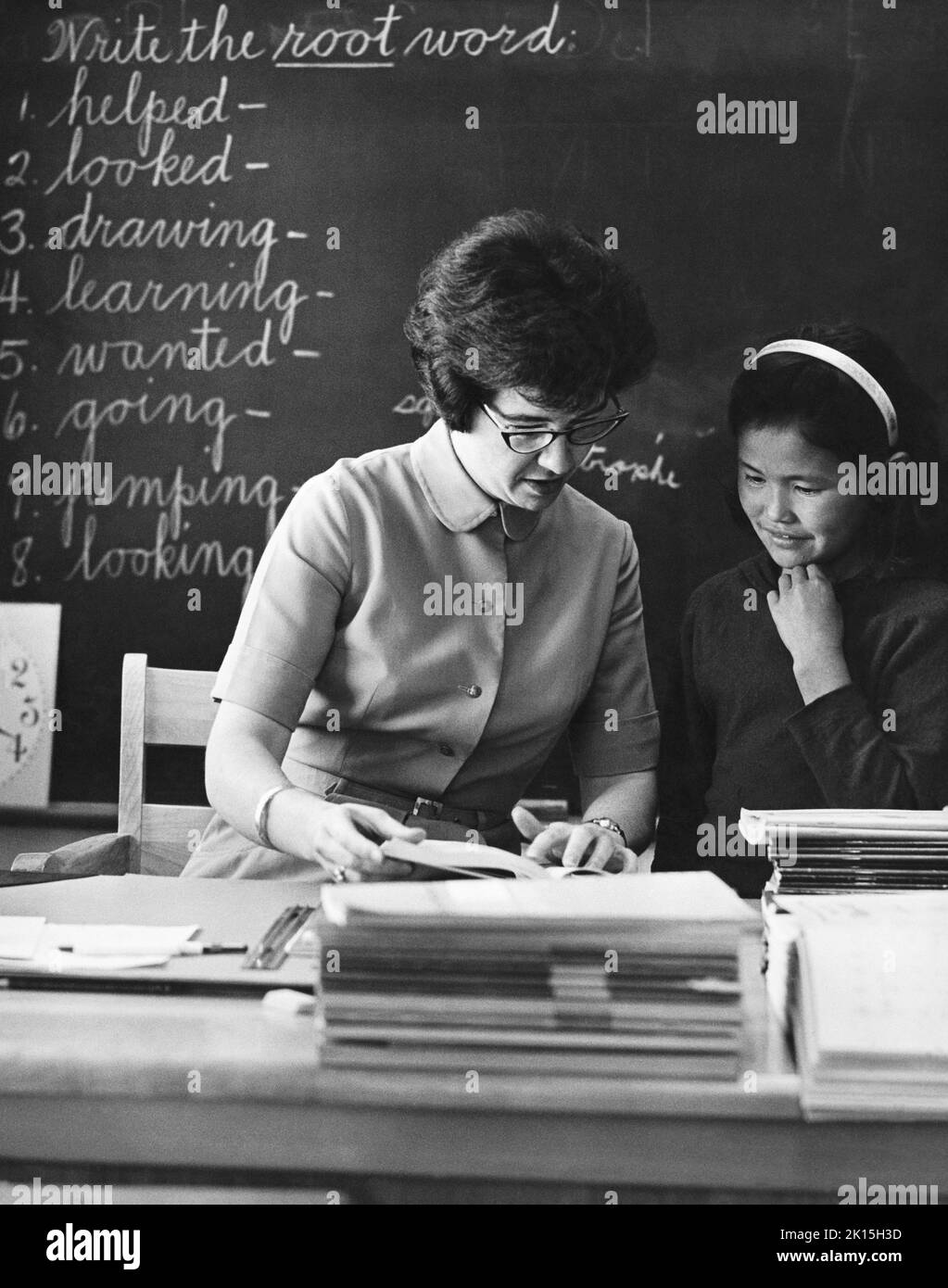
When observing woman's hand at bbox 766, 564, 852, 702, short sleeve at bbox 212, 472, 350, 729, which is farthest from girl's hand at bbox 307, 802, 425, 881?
woman's hand at bbox 766, 564, 852, 702

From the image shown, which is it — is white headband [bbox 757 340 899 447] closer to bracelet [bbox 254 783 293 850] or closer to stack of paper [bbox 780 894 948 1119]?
bracelet [bbox 254 783 293 850]

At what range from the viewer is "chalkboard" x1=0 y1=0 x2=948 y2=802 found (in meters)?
2.24

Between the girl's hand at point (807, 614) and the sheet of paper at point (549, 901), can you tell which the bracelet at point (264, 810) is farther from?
the girl's hand at point (807, 614)

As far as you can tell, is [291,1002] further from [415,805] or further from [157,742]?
[157,742]

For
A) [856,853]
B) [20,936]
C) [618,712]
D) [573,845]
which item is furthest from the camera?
[618,712]

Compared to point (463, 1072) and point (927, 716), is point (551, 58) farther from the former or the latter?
point (463, 1072)

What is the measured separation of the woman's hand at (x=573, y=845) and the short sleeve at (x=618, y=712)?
1.43 ft

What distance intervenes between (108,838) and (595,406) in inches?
41.4

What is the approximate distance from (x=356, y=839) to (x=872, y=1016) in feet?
1.64

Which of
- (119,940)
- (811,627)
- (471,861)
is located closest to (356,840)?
(471,861)

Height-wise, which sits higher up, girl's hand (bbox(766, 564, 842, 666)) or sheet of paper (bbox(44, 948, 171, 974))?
girl's hand (bbox(766, 564, 842, 666))

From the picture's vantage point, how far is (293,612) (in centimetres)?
167

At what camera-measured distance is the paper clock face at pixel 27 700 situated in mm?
2393

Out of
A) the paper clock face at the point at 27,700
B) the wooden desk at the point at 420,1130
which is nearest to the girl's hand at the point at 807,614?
the paper clock face at the point at 27,700
